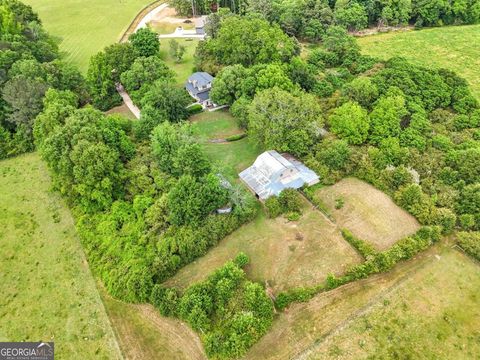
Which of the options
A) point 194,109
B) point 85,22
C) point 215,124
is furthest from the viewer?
point 85,22

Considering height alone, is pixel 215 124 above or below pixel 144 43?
below

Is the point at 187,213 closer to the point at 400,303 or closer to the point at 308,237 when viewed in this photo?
the point at 308,237

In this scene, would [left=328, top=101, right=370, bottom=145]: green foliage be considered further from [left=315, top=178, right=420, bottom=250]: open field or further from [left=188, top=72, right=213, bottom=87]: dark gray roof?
[left=188, top=72, right=213, bottom=87]: dark gray roof

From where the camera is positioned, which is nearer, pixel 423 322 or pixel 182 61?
pixel 423 322

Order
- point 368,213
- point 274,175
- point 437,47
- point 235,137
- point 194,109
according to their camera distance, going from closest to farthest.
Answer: point 368,213, point 274,175, point 235,137, point 194,109, point 437,47

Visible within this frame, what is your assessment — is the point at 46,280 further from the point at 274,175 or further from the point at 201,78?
the point at 201,78

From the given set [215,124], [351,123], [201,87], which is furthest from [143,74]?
[351,123]

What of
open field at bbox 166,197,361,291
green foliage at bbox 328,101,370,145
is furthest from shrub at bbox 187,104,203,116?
open field at bbox 166,197,361,291
